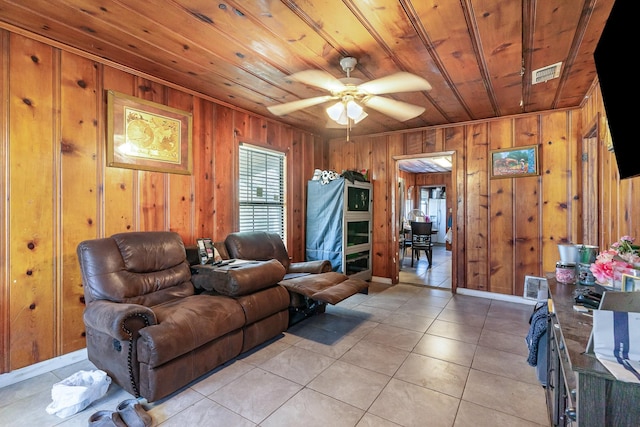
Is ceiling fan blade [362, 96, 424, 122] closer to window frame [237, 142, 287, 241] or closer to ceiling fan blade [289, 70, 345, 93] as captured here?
ceiling fan blade [289, 70, 345, 93]

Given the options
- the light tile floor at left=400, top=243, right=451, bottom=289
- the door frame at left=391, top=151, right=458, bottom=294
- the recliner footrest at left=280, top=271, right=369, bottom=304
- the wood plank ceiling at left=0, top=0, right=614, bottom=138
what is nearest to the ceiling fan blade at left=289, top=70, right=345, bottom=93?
the wood plank ceiling at left=0, top=0, right=614, bottom=138

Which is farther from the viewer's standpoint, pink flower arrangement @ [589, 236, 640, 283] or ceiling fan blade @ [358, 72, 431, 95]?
ceiling fan blade @ [358, 72, 431, 95]

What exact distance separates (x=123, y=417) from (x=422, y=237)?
232 inches

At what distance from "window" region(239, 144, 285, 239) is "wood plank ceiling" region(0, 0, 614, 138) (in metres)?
1.03

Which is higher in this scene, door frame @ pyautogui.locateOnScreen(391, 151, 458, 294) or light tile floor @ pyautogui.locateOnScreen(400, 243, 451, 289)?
door frame @ pyautogui.locateOnScreen(391, 151, 458, 294)

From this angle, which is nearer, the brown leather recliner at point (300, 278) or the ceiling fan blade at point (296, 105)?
the ceiling fan blade at point (296, 105)

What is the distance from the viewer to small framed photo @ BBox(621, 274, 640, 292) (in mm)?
1140

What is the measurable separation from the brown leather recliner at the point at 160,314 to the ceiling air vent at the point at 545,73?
2.94m

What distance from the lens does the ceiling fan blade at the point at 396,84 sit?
6.72ft

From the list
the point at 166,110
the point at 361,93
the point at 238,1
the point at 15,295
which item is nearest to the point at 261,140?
the point at 166,110

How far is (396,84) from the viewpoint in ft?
7.09

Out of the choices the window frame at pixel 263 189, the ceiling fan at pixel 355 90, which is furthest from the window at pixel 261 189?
the ceiling fan at pixel 355 90

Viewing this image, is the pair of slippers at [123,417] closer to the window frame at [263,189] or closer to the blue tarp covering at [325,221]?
the window frame at [263,189]

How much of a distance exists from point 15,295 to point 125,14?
2.08m
